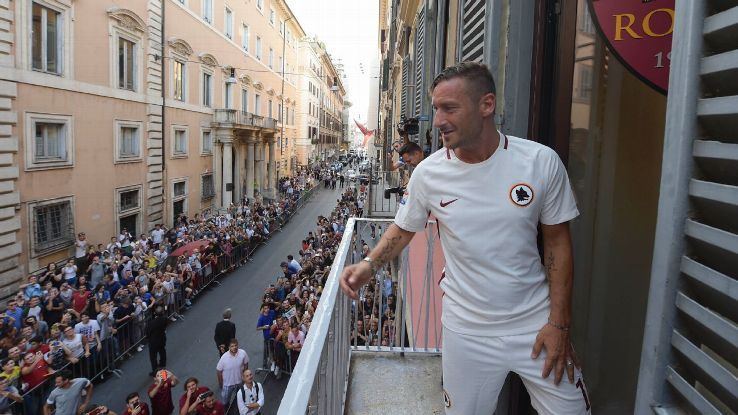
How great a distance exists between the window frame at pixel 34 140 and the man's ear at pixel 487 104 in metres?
16.0

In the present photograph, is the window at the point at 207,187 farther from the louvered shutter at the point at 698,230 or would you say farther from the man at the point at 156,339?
the louvered shutter at the point at 698,230

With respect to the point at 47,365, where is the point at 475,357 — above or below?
above

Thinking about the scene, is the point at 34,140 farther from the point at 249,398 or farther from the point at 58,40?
the point at 249,398

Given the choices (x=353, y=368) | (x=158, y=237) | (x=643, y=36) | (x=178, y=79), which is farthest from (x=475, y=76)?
(x=178, y=79)

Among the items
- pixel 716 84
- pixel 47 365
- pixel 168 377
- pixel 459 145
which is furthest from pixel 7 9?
pixel 716 84

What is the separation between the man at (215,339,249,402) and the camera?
913cm

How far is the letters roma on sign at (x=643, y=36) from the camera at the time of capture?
2.18 meters

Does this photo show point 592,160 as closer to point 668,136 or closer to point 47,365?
point 668,136

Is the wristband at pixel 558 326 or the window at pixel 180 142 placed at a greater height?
the window at pixel 180 142

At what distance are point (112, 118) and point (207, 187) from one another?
10.8m

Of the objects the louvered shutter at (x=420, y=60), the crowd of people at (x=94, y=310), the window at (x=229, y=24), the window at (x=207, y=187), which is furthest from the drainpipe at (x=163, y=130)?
the louvered shutter at (x=420, y=60)

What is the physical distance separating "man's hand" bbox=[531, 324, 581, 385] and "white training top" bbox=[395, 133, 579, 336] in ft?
0.19

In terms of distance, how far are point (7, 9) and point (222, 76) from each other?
17970mm

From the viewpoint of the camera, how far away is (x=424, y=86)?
34.6ft
